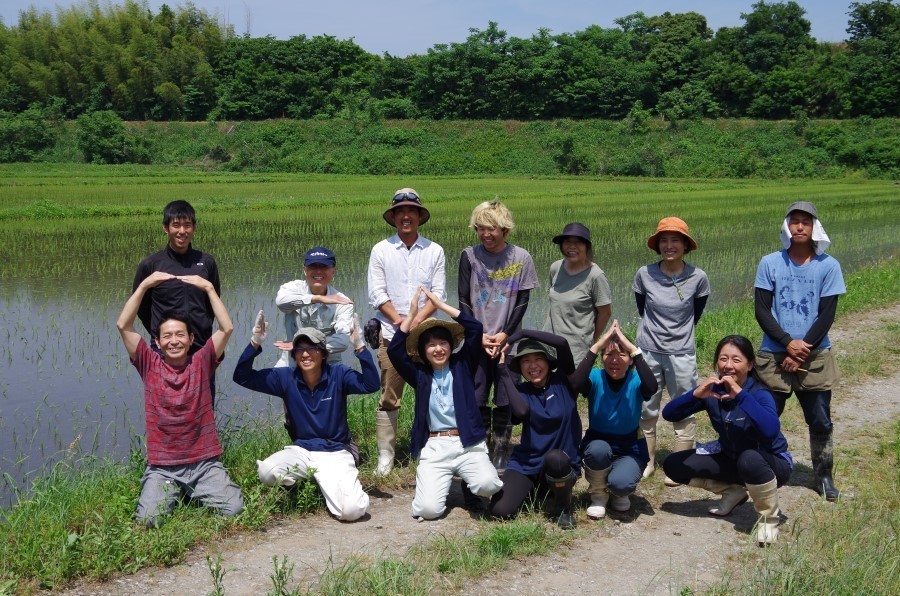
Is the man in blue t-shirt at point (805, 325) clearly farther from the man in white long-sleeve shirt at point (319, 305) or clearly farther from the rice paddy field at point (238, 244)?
the rice paddy field at point (238, 244)

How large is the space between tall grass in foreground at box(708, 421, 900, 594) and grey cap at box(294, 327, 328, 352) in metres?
2.22

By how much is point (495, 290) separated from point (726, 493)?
168 cm

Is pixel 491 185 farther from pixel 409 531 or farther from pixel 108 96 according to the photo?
pixel 108 96

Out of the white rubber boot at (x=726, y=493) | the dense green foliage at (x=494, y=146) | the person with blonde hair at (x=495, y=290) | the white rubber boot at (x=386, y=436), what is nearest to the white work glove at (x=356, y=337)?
the white rubber boot at (x=386, y=436)

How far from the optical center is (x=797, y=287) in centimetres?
443

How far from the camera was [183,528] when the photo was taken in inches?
142

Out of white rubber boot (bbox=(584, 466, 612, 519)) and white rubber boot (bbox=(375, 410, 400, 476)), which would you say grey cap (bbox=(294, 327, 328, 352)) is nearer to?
white rubber boot (bbox=(375, 410, 400, 476))

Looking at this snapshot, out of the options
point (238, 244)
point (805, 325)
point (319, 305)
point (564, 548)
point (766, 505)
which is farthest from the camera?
point (238, 244)

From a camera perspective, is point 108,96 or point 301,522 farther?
point 108,96

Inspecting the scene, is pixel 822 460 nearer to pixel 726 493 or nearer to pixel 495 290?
pixel 726 493

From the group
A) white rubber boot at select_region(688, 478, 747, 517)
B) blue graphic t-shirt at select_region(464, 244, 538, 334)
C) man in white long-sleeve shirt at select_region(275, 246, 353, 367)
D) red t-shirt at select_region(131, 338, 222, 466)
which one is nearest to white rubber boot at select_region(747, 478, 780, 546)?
white rubber boot at select_region(688, 478, 747, 517)

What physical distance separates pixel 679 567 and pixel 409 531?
4.19 feet

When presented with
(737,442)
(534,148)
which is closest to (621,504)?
(737,442)

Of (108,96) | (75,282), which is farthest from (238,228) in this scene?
(108,96)
